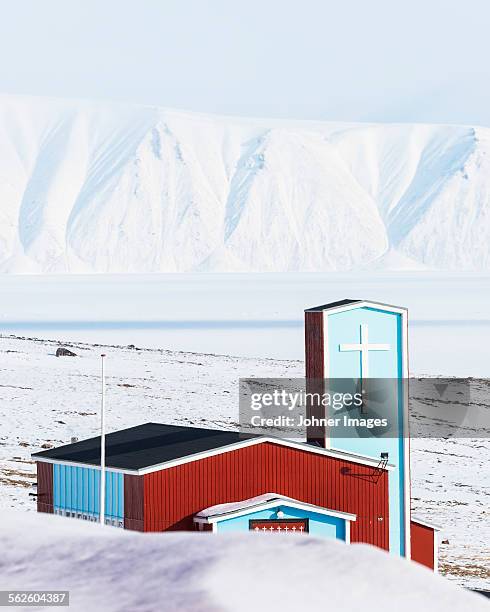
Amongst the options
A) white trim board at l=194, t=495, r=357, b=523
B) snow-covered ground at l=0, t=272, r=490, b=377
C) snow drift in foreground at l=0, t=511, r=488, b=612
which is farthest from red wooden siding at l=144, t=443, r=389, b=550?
snow-covered ground at l=0, t=272, r=490, b=377

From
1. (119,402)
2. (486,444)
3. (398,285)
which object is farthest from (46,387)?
(398,285)

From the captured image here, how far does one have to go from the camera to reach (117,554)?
4477 millimetres

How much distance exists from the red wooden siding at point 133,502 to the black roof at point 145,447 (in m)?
0.20

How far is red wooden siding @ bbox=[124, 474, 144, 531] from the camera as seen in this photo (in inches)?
641

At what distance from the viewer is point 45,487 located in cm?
1822

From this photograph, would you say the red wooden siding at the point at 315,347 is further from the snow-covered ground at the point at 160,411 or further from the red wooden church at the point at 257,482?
the snow-covered ground at the point at 160,411

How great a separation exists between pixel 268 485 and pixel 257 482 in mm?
195

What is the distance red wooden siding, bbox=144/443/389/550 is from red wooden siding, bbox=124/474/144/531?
0.08 metres

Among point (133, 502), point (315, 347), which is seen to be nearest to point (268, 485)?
point (133, 502)

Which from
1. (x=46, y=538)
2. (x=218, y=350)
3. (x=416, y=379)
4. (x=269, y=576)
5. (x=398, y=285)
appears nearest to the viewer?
(x=269, y=576)

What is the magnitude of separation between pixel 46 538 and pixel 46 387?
140 feet

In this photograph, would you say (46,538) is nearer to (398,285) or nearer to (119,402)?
(119,402)

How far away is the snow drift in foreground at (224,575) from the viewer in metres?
3.96

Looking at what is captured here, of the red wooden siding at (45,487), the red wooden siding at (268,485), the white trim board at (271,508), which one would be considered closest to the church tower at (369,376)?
the red wooden siding at (268,485)
